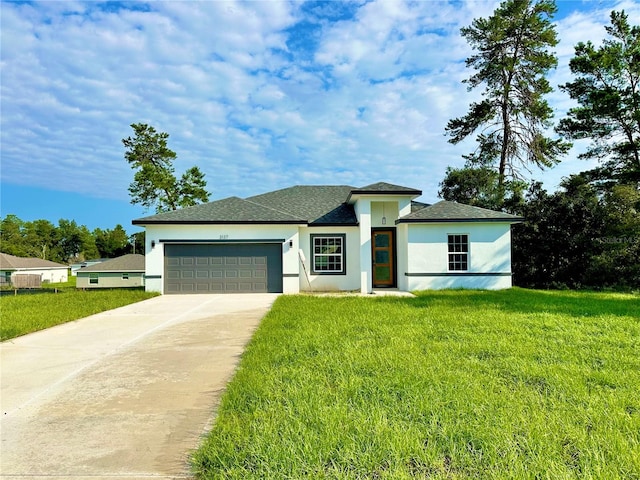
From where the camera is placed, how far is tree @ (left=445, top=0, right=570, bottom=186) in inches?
834

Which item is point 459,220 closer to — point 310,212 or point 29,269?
point 310,212

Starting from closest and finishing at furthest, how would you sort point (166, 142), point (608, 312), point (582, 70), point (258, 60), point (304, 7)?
point (608, 312) < point (304, 7) < point (258, 60) < point (582, 70) < point (166, 142)

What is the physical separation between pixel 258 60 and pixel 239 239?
21.8 ft

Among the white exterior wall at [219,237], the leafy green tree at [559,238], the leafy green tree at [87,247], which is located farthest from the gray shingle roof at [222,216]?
the leafy green tree at [87,247]

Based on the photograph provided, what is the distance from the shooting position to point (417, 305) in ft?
33.3

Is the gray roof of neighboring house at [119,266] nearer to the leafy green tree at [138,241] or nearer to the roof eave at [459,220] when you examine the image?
the roof eave at [459,220]

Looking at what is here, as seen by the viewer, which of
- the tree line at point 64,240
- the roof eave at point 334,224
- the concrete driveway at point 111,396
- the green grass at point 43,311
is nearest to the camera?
the concrete driveway at point 111,396

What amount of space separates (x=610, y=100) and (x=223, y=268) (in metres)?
20.1

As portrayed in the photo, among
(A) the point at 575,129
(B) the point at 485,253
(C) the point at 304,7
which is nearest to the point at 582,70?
(A) the point at 575,129

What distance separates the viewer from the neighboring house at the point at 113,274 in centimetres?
2800

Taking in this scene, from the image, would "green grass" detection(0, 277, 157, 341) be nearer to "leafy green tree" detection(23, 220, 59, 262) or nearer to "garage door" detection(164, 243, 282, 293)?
"garage door" detection(164, 243, 282, 293)

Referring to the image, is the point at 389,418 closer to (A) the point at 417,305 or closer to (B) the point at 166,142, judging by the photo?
(A) the point at 417,305

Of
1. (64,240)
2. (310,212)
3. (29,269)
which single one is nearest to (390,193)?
(310,212)

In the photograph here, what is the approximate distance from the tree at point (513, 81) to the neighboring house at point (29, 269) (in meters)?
33.0
